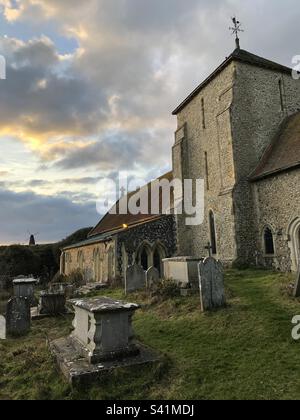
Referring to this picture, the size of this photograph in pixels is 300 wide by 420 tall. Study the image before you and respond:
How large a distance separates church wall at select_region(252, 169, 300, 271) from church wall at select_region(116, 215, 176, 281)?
547 centimetres

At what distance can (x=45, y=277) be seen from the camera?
3027 centimetres

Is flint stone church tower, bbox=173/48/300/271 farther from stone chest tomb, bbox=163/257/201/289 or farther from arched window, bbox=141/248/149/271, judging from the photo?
stone chest tomb, bbox=163/257/201/289

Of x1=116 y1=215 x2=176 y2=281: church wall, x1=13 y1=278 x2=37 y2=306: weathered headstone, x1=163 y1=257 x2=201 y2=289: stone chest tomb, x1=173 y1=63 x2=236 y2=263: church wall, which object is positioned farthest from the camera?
x1=116 y1=215 x2=176 y2=281: church wall

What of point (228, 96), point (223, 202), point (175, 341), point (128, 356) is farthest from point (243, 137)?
point (128, 356)

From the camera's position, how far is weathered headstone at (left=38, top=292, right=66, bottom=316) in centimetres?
1111

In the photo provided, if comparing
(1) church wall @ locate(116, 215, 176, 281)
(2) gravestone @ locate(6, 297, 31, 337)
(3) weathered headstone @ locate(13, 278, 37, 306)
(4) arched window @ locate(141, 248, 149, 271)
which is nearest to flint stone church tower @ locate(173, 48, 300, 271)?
(1) church wall @ locate(116, 215, 176, 281)

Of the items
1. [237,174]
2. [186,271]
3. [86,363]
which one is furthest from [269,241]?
[86,363]

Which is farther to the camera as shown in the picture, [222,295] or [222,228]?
[222,228]

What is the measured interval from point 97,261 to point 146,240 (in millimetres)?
5063

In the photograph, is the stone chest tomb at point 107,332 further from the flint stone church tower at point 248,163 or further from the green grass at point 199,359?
the flint stone church tower at point 248,163
